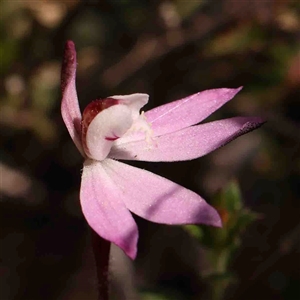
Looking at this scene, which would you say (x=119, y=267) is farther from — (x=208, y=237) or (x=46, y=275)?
(x=208, y=237)

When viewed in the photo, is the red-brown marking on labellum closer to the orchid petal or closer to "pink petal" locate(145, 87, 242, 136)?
the orchid petal

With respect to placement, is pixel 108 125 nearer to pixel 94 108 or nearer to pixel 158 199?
pixel 94 108

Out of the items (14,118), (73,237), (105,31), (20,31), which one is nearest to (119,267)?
(73,237)

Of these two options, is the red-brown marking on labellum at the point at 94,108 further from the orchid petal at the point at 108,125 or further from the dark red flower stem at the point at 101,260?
the dark red flower stem at the point at 101,260

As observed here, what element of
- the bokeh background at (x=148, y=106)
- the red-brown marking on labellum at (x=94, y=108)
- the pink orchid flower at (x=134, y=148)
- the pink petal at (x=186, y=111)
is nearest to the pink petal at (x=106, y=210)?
the pink orchid flower at (x=134, y=148)

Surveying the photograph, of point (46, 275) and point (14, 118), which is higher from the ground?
point (14, 118)

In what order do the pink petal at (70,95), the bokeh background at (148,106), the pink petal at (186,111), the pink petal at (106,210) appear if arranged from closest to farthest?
1. the pink petal at (106,210)
2. the pink petal at (70,95)
3. the pink petal at (186,111)
4. the bokeh background at (148,106)
